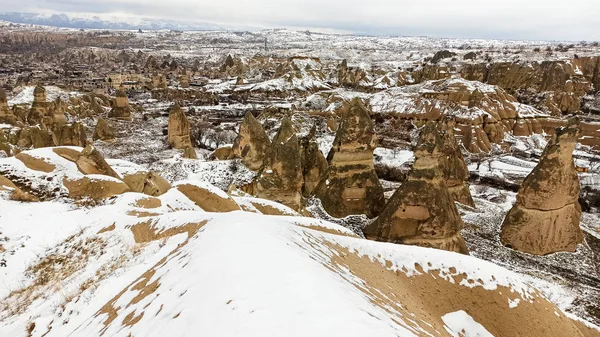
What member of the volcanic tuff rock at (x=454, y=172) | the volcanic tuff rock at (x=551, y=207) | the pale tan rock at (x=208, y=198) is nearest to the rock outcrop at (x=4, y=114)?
the pale tan rock at (x=208, y=198)

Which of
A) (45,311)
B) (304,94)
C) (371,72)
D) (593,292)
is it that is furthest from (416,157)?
(371,72)

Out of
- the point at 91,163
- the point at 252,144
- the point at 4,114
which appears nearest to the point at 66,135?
the point at 4,114

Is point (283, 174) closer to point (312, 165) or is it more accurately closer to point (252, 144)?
point (312, 165)

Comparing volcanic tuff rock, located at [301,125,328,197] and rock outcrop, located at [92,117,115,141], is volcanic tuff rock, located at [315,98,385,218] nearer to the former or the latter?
volcanic tuff rock, located at [301,125,328,197]

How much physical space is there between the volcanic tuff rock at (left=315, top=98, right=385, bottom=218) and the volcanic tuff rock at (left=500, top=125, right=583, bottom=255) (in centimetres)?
719

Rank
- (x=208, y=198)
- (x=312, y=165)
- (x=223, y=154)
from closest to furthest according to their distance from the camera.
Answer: (x=208, y=198)
(x=312, y=165)
(x=223, y=154)

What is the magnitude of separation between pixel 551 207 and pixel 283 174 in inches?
539

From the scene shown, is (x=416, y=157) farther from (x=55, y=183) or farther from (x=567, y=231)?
(x=55, y=183)

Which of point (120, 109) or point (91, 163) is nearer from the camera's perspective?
point (91, 163)

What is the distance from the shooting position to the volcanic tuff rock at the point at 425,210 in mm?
16641

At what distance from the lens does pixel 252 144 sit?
29.9 metres

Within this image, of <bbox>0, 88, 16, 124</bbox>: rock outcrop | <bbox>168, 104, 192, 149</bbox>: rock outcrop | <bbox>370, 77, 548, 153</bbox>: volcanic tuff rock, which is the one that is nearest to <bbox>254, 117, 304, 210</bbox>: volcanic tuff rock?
<bbox>168, 104, 192, 149</bbox>: rock outcrop

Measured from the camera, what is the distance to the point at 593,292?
608 inches

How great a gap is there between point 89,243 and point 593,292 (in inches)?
740
